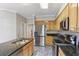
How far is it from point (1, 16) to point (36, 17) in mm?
3581

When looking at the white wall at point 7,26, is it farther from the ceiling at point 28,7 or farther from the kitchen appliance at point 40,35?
the kitchen appliance at point 40,35

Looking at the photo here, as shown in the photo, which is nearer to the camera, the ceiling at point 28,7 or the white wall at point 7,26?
the ceiling at point 28,7

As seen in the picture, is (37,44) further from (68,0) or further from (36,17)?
(68,0)

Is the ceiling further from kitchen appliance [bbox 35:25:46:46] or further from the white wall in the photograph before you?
kitchen appliance [bbox 35:25:46:46]

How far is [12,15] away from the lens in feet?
24.1

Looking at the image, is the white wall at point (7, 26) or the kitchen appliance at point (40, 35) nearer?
the white wall at point (7, 26)

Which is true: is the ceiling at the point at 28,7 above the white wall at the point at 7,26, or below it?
above

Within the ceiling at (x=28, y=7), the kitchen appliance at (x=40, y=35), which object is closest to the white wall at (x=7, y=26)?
the ceiling at (x=28, y=7)

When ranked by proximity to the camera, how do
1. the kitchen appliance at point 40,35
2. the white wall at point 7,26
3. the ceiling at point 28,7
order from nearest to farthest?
the ceiling at point 28,7 → the white wall at point 7,26 → the kitchen appliance at point 40,35

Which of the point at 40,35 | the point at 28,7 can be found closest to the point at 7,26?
the point at 28,7

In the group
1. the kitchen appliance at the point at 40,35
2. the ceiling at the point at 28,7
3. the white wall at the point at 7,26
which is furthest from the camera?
the kitchen appliance at the point at 40,35

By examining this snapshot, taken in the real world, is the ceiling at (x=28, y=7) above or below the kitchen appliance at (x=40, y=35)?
above

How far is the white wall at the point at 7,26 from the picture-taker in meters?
7.02

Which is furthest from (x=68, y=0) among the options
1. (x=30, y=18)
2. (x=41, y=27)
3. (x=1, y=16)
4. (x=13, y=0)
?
(x=30, y=18)
